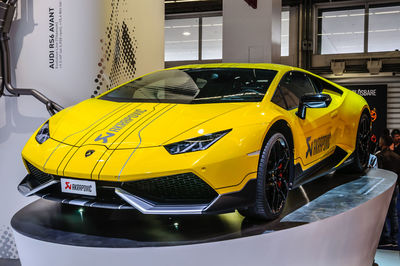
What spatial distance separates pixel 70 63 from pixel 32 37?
0.40m

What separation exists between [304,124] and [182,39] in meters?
11.0

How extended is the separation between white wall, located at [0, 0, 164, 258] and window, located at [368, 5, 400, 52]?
392 inches

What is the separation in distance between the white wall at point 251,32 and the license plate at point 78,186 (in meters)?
4.26

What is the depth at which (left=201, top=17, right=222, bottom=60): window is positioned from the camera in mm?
13312

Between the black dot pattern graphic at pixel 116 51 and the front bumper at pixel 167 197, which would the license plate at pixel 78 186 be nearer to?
the front bumper at pixel 167 197

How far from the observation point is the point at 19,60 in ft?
13.2

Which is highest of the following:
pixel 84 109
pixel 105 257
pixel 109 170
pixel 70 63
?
pixel 70 63

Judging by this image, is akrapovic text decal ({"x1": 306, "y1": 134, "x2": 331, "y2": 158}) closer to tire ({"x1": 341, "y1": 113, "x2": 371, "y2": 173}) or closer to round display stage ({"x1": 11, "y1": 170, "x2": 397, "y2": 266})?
round display stage ({"x1": 11, "y1": 170, "x2": 397, "y2": 266})

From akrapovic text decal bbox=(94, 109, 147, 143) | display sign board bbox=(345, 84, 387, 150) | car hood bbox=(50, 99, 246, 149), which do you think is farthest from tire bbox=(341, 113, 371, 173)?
display sign board bbox=(345, 84, 387, 150)

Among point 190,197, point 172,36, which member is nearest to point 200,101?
point 190,197

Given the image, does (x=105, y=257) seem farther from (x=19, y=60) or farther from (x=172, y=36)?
(x=172, y=36)

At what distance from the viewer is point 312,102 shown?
308cm

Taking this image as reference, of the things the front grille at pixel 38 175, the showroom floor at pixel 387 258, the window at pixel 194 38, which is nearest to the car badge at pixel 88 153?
the front grille at pixel 38 175

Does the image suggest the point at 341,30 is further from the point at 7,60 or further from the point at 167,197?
the point at 167,197
